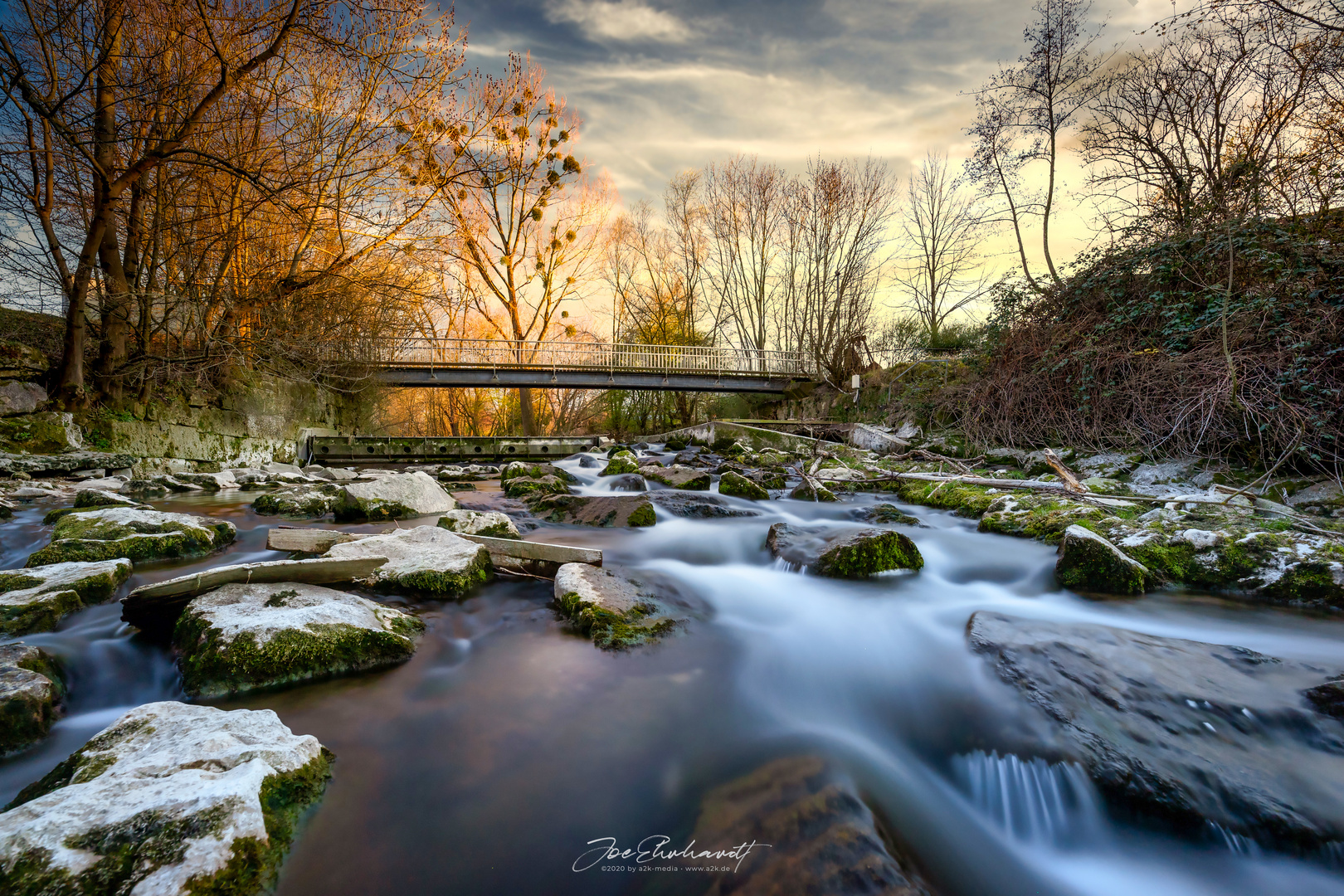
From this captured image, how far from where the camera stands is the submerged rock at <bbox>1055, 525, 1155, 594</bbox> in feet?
9.46

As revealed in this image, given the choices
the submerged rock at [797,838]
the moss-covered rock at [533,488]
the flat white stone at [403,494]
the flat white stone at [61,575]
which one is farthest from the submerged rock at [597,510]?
the submerged rock at [797,838]

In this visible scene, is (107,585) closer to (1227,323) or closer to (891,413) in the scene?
(1227,323)

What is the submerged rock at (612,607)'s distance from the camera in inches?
92.0

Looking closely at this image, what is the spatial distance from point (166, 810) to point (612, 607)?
5.41 ft

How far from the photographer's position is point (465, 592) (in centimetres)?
277

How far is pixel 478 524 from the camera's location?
3.76 m

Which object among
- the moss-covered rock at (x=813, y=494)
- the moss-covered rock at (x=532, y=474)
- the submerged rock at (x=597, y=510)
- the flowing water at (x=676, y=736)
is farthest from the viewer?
the moss-covered rock at (x=532, y=474)

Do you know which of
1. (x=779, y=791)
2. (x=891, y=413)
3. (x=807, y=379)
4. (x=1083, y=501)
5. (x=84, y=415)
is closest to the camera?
(x=779, y=791)

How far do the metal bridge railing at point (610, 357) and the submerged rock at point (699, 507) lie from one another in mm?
15021

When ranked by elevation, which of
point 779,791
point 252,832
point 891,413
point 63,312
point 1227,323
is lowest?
point 779,791

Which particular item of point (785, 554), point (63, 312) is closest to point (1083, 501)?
point (785, 554)

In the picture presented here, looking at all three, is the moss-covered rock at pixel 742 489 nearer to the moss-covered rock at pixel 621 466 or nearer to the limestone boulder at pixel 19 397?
the moss-covered rock at pixel 621 466

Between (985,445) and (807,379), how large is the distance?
12.5 m

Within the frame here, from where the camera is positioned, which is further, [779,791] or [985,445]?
[985,445]
